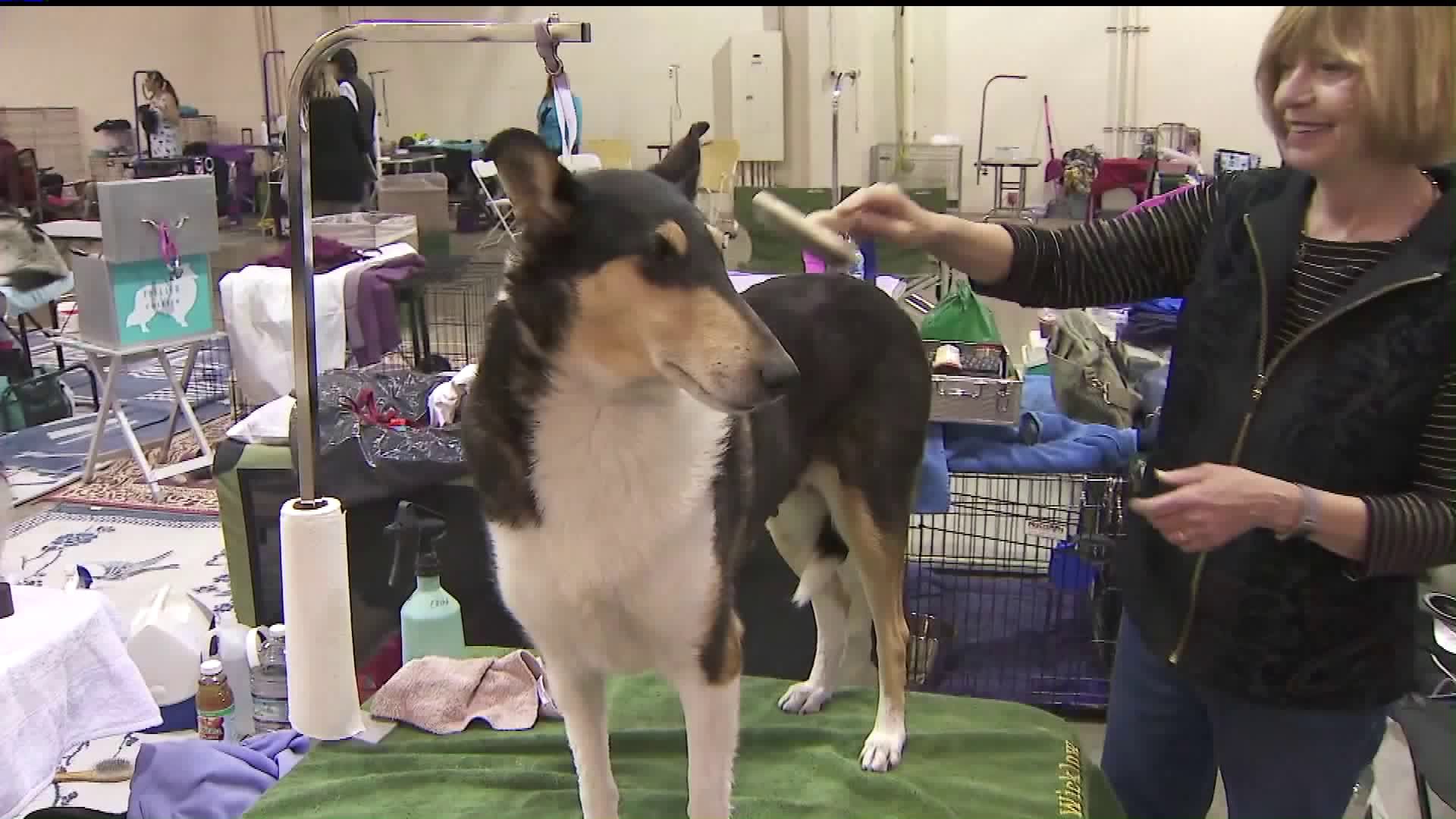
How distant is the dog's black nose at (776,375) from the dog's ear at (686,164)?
30cm

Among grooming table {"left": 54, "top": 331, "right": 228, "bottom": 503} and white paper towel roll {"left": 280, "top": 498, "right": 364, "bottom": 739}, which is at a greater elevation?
white paper towel roll {"left": 280, "top": 498, "right": 364, "bottom": 739}

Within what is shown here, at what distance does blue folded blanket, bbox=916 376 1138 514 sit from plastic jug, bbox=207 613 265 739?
1.66m

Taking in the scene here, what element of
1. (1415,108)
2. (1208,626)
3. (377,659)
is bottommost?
(377,659)

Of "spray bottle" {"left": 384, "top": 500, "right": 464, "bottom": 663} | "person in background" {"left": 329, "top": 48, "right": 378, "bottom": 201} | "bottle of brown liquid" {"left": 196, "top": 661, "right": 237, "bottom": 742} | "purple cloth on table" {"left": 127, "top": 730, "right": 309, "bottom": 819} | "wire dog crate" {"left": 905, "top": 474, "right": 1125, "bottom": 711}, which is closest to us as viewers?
"purple cloth on table" {"left": 127, "top": 730, "right": 309, "bottom": 819}

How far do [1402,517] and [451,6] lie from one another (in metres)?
1.91

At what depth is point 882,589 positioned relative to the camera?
2.02m

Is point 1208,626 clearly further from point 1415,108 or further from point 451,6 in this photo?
point 451,6

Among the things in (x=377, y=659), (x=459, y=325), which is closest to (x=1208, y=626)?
(x=377, y=659)

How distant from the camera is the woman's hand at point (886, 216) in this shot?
1573 millimetres

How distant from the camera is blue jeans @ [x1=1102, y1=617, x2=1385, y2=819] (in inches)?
55.3

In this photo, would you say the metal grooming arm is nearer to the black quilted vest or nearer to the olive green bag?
the olive green bag

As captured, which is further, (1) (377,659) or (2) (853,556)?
(1) (377,659)

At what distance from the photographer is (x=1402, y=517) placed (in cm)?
124

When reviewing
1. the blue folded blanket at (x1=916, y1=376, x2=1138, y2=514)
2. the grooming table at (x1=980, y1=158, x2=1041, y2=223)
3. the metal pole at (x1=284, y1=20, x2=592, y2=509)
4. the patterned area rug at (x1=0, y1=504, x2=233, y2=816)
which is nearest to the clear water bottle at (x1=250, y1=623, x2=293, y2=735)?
the patterned area rug at (x1=0, y1=504, x2=233, y2=816)
